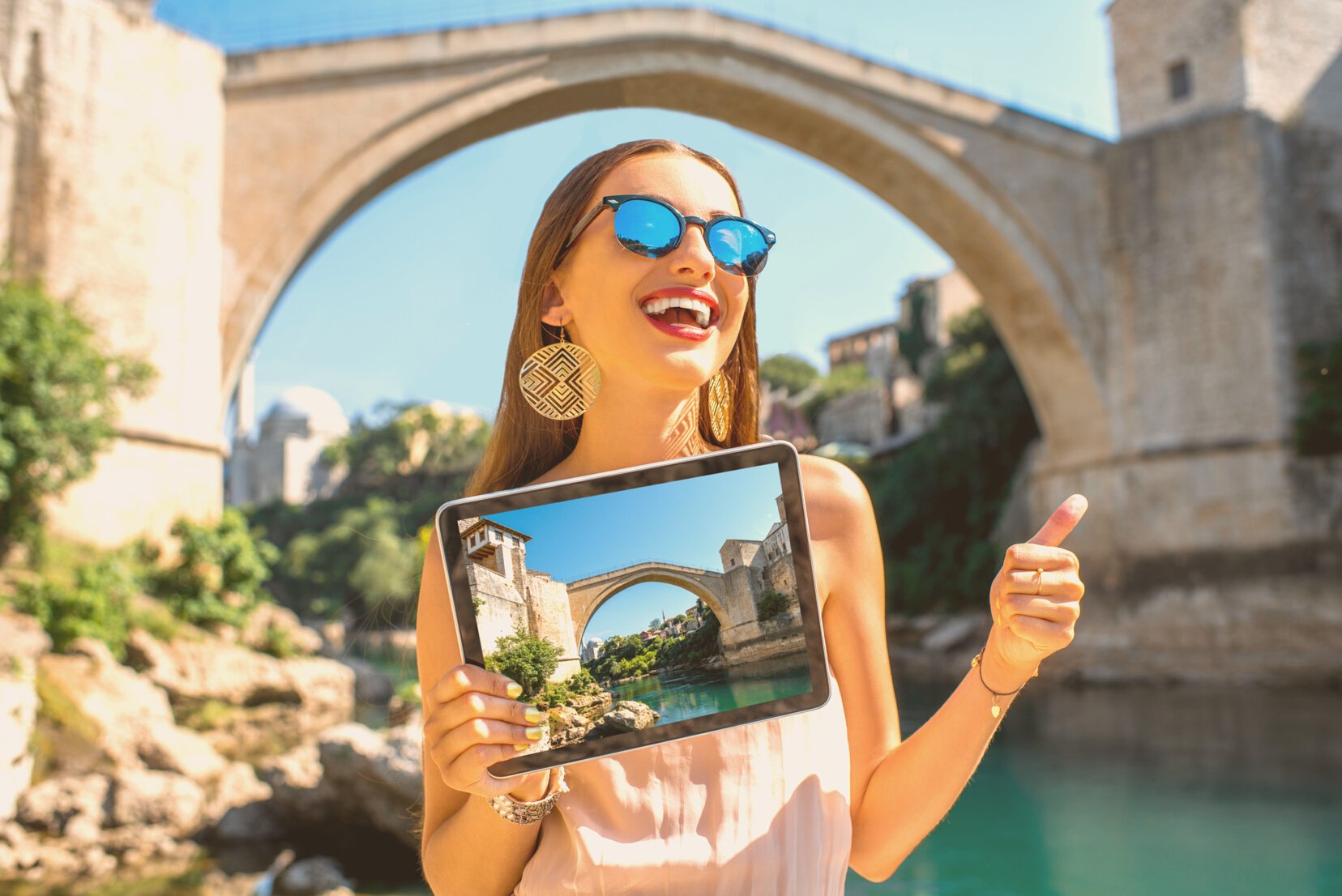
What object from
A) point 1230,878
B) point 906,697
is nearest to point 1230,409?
point 906,697

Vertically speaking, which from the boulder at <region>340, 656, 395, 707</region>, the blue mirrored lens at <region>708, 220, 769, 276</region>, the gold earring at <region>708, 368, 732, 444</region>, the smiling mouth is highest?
the blue mirrored lens at <region>708, 220, 769, 276</region>

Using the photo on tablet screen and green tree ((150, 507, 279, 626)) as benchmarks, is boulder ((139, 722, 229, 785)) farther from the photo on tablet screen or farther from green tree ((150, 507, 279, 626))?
the photo on tablet screen

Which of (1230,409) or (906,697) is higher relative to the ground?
(1230,409)

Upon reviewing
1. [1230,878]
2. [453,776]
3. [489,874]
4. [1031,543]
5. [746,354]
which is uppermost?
[746,354]

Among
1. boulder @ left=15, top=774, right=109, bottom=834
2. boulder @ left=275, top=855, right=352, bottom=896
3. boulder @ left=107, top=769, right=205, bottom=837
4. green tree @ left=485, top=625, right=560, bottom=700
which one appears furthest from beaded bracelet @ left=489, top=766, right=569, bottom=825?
boulder @ left=15, top=774, right=109, bottom=834

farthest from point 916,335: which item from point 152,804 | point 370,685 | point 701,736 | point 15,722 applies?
point 701,736

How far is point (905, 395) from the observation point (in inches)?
1163

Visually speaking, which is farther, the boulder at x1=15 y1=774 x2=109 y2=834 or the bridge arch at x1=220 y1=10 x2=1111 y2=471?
the bridge arch at x1=220 y1=10 x2=1111 y2=471

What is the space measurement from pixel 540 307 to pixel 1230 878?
5.48 m

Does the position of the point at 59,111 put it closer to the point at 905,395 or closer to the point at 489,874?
the point at 489,874

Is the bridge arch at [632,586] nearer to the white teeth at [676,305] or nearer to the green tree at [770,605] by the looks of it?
the green tree at [770,605]

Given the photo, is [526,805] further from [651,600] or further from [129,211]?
[129,211]

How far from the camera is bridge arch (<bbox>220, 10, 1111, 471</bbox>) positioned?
11.3 m

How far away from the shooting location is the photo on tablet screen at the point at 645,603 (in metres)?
0.90
